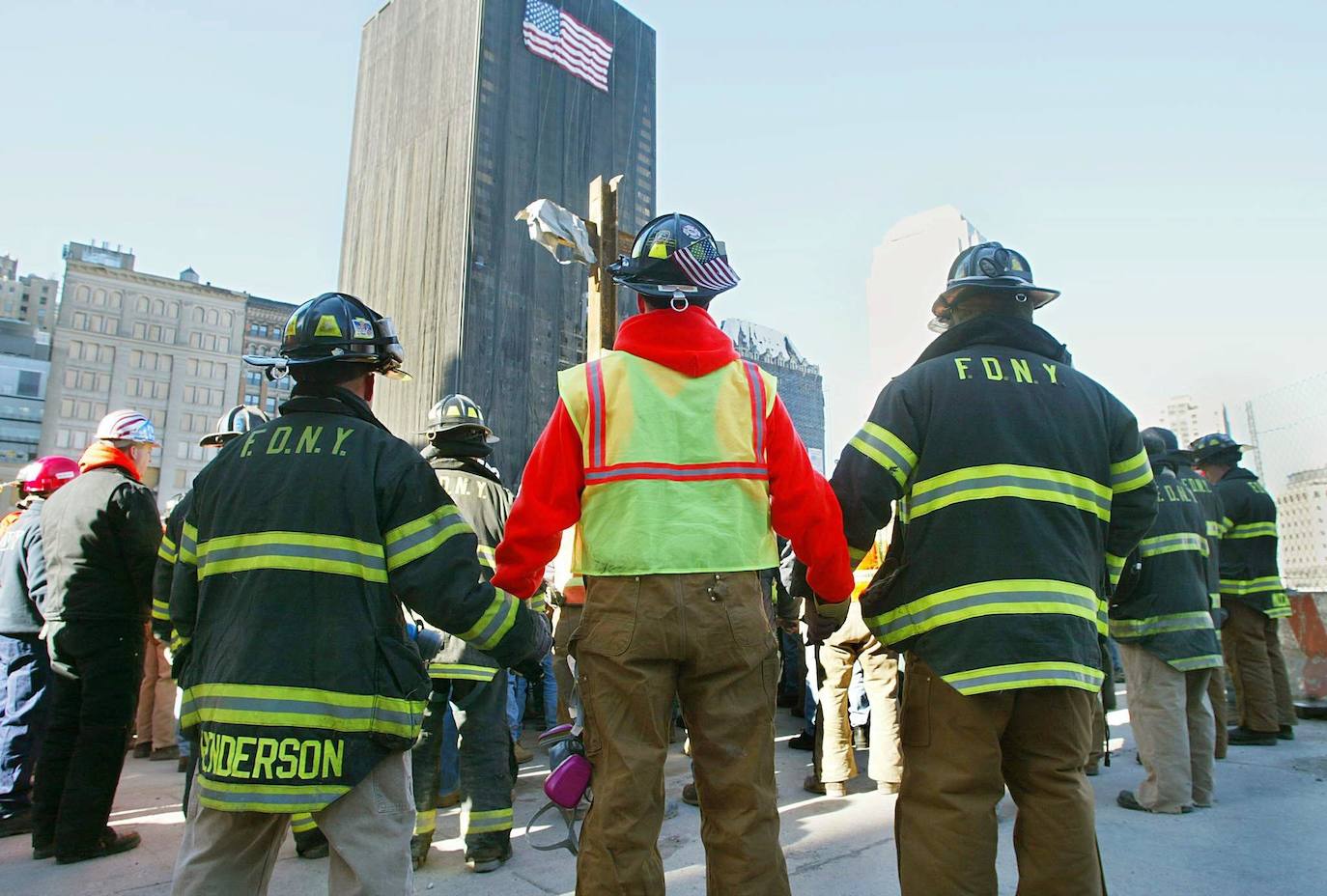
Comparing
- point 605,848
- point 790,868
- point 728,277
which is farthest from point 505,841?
point 728,277

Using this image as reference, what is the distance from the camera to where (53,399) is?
64.6m

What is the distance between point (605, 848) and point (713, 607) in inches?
26.0

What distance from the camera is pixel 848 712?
15.8 feet

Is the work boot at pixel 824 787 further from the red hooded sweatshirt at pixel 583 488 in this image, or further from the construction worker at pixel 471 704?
the red hooded sweatshirt at pixel 583 488

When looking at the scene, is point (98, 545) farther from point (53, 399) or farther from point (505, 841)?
point (53, 399)

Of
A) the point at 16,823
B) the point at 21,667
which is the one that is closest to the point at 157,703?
the point at 16,823

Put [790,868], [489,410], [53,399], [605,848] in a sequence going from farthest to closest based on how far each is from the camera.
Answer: [53,399] < [489,410] < [790,868] < [605,848]

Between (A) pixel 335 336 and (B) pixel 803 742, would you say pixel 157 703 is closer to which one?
(B) pixel 803 742

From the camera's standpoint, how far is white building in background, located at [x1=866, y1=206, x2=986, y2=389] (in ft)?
41.7

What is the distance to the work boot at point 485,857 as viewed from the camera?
136 inches

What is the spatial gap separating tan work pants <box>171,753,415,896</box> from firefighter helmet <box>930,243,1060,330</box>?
7.49 ft

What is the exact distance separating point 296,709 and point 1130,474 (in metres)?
2.54

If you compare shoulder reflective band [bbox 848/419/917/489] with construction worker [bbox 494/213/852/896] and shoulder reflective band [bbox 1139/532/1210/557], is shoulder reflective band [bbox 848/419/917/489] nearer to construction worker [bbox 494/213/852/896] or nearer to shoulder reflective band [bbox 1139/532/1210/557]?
construction worker [bbox 494/213/852/896]

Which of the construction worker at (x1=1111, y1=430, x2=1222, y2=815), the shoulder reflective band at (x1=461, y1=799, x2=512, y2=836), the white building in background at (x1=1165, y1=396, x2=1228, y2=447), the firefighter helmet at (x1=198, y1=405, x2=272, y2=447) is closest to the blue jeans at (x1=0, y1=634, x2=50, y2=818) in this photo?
the firefighter helmet at (x1=198, y1=405, x2=272, y2=447)
